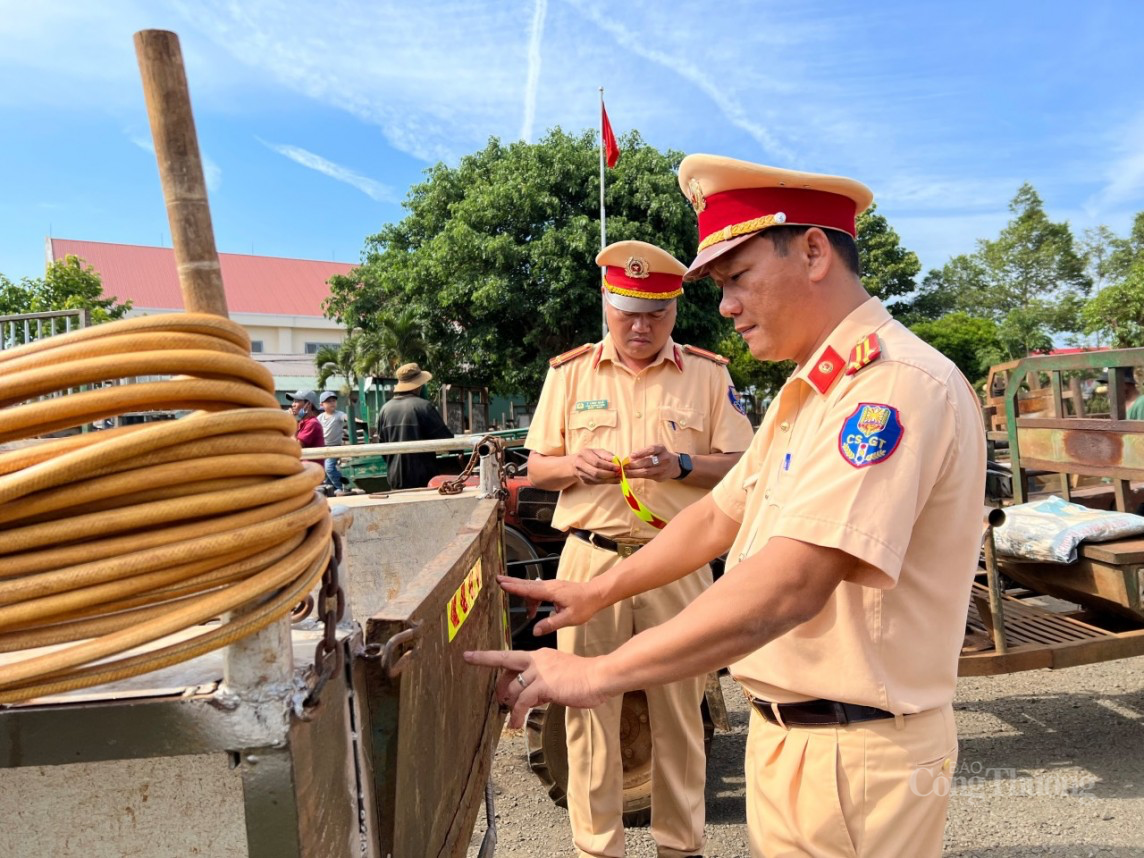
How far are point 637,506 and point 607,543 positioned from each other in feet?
0.64

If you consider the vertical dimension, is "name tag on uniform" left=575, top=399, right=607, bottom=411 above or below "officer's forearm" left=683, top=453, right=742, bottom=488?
above

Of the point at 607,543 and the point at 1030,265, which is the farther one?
the point at 1030,265

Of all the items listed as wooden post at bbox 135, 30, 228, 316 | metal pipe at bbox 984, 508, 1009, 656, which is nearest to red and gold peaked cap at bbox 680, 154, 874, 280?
wooden post at bbox 135, 30, 228, 316

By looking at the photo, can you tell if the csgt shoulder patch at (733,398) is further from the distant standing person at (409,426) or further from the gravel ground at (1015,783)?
the distant standing person at (409,426)

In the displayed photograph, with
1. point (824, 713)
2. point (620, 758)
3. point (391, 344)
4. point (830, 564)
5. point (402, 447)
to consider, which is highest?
point (391, 344)

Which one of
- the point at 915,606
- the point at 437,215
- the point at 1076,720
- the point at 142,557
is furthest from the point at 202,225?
the point at 437,215

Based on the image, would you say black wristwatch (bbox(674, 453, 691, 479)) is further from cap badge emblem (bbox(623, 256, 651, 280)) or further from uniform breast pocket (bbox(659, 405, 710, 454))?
cap badge emblem (bbox(623, 256, 651, 280))

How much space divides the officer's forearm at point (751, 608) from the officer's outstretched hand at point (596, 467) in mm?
1491

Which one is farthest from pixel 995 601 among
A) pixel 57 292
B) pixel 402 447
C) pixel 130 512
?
pixel 57 292

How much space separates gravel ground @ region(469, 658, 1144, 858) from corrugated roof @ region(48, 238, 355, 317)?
37.2 metres

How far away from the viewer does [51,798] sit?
96 cm

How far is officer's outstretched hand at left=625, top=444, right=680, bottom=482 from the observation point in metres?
2.80

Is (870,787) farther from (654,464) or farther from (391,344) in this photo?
(391,344)

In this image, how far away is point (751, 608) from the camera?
1.29m
